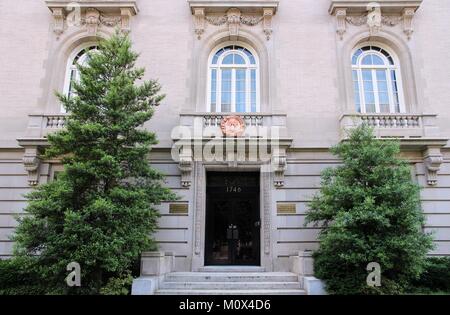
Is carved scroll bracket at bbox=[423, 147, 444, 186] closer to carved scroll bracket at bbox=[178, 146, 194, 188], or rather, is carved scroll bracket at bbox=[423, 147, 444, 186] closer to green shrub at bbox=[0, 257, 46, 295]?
carved scroll bracket at bbox=[178, 146, 194, 188]

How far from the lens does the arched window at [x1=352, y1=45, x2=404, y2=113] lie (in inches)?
591

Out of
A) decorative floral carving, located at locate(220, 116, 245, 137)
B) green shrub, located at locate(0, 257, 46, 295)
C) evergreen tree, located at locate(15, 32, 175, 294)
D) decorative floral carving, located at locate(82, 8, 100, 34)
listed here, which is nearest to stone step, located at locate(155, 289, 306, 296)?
evergreen tree, located at locate(15, 32, 175, 294)

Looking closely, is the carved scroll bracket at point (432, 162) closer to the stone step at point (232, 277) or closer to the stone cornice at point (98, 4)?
the stone step at point (232, 277)

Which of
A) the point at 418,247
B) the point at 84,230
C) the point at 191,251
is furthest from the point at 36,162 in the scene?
the point at 418,247

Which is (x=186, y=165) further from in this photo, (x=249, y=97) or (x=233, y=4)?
(x=233, y=4)

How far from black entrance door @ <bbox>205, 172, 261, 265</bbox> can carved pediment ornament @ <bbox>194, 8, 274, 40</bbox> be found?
6.60 meters

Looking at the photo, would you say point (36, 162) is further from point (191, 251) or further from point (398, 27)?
point (398, 27)

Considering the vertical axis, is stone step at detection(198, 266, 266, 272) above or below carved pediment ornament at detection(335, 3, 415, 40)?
below

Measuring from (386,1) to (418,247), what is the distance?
11.1 metres

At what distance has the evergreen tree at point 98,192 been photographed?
376 inches

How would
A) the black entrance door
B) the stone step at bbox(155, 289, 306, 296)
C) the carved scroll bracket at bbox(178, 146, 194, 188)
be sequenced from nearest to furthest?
the stone step at bbox(155, 289, 306, 296) → the carved scroll bracket at bbox(178, 146, 194, 188) → the black entrance door

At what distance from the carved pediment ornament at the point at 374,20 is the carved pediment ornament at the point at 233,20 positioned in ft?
10.4

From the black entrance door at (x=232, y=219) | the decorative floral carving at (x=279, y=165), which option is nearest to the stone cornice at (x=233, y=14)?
the decorative floral carving at (x=279, y=165)

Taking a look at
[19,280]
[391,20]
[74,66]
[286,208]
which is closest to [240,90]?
[286,208]
